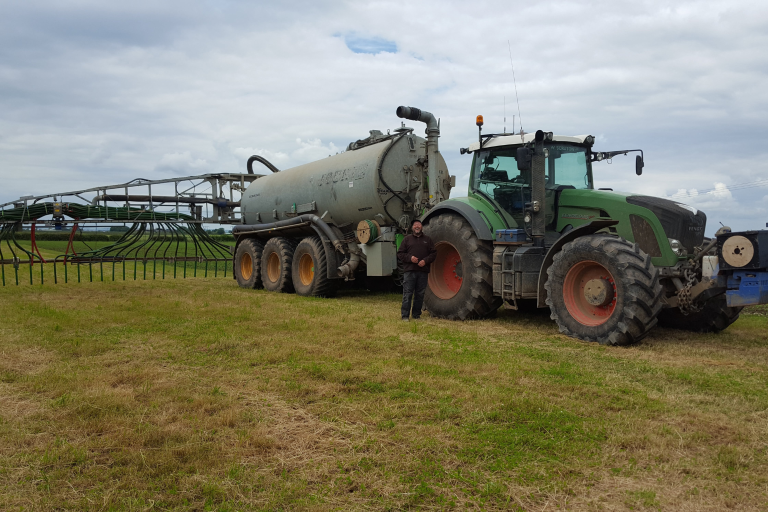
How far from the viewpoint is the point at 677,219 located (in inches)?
284

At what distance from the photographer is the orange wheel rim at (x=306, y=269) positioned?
13117mm

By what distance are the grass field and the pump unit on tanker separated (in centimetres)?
440

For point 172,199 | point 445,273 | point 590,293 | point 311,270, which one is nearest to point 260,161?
point 172,199

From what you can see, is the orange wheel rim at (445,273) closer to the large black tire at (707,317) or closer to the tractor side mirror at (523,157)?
the tractor side mirror at (523,157)

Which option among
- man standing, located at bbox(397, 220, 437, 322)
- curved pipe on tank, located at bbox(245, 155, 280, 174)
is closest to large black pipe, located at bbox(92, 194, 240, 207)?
curved pipe on tank, located at bbox(245, 155, 280, 174)

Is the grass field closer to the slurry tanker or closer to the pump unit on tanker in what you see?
the slurry tanker

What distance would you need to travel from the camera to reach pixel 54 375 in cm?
534

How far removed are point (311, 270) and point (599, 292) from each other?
7418 mm

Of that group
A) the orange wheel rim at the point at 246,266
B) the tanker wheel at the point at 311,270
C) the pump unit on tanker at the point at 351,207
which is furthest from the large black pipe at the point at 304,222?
the orange wheel rim at the point at 246,266

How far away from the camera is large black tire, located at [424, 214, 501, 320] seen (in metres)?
8.52

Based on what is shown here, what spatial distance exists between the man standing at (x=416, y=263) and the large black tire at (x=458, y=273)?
34 centimetres

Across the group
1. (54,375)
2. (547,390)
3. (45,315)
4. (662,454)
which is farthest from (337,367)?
(45,315)

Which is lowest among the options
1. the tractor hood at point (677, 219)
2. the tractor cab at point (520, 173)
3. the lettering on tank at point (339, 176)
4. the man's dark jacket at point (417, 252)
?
the man's dark jacket at point (417, 252)

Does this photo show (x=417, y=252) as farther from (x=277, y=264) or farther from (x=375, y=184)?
(x=277, y=264)
